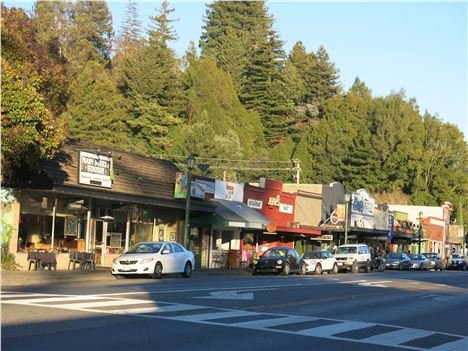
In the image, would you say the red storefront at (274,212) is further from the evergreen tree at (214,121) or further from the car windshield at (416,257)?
the evergreen tree at (214,121)

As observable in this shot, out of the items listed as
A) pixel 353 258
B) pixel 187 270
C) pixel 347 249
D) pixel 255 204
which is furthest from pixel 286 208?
pixel 187 270

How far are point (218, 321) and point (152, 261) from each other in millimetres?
13723

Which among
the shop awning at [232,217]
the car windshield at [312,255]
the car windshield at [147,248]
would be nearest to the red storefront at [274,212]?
the shop awning at [232,217]

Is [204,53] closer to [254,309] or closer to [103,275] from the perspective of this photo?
[103,275]

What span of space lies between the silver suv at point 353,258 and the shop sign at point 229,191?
7.46m

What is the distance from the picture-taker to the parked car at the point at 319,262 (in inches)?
1618

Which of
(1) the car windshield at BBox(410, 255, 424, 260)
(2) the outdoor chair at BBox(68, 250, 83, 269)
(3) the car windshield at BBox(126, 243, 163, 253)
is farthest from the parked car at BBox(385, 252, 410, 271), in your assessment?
(2) the outdoor chair at BBox(68, 250, 83, 269)

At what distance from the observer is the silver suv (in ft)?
150

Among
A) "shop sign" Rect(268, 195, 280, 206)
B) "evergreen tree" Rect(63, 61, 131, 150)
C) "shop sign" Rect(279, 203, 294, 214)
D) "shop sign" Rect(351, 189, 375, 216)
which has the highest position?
"evergreen tree" Rect(63, 61, 131, 150)

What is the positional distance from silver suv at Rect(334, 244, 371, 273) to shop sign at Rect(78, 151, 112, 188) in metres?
18.9

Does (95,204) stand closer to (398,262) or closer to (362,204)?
(398,262)

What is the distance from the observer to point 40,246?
30.3 m

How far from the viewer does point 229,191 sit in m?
43.4

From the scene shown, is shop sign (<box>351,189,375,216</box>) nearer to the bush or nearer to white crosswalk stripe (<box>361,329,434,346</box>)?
the bush
